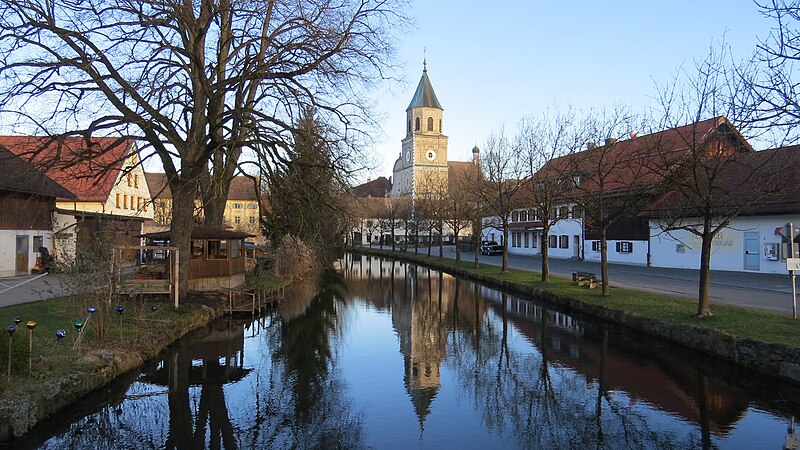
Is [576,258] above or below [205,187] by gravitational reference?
below

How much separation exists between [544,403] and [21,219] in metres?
26.5

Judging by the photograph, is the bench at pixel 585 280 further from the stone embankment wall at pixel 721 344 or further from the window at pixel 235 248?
the window at pixel 235 248

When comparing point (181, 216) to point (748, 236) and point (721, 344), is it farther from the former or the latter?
point (748, 236)

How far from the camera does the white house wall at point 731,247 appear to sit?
2962 cm

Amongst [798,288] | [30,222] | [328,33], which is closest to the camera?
[328,33]

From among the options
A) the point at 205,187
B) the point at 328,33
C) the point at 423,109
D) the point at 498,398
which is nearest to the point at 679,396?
the point at 498,398

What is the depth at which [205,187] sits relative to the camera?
66.5ft

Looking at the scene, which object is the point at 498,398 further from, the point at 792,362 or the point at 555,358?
the point at 792,362

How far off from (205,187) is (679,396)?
52.6ft

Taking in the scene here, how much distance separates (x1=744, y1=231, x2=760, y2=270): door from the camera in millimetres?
30609

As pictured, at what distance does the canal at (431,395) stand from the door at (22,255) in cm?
1444

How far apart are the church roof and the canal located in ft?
267

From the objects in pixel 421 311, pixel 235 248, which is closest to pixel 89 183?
pixel 235 248

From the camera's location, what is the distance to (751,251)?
101ft
